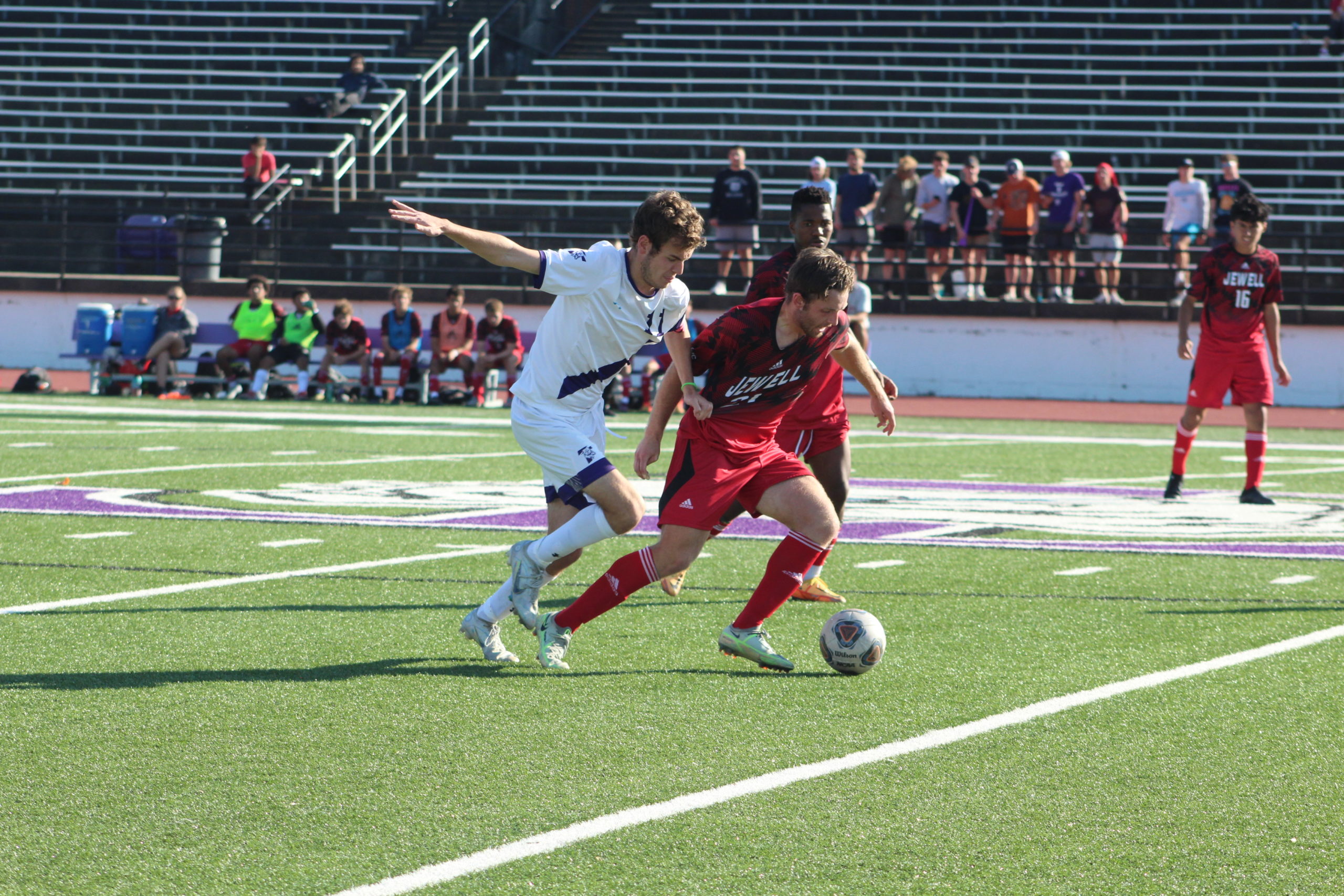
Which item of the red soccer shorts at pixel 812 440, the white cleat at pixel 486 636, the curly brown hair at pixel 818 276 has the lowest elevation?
the white cleat at pixel 486 636

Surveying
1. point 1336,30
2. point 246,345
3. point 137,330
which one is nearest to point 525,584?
point 246,345

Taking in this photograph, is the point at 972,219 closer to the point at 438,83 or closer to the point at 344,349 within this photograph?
the point at 344,349

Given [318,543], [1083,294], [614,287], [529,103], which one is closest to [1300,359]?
[1083,294]

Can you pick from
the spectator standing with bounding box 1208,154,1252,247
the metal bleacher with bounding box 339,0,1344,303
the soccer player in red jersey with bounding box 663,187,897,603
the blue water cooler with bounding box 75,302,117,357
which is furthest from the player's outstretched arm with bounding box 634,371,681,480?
the metal bleacher with bounding box 339,0,1344,303

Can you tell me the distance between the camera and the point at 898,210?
24.8 meters

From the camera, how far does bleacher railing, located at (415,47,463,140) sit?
3166 cm

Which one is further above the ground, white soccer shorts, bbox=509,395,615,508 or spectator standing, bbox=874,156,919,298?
spectator standing, bbox=874,156,919,298

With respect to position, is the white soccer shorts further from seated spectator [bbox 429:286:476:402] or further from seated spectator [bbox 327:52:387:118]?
seated spectator [bbox 327:52:387:118]

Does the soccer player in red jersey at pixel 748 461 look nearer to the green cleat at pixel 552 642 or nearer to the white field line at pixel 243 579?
the green cleat at pixel 552 642

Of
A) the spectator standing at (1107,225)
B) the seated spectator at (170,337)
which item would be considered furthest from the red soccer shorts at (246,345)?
the spectator standing at (1107,225)

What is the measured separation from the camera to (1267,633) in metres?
6.79

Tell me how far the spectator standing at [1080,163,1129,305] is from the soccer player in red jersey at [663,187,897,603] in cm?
1671

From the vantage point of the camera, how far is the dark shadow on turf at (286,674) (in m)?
5.47

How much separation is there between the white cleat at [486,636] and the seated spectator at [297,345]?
1700cm
